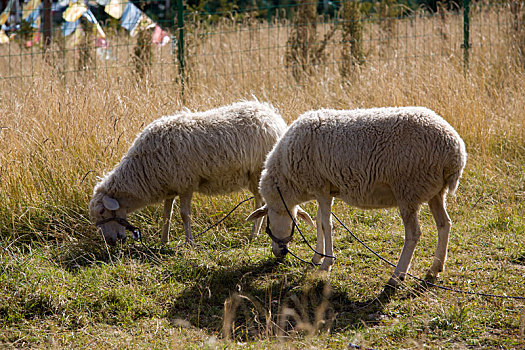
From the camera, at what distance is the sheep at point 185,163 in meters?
4.96

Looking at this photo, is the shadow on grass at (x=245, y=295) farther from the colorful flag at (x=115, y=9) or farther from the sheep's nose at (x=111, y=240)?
the colorful flag at (x=115, y=9)

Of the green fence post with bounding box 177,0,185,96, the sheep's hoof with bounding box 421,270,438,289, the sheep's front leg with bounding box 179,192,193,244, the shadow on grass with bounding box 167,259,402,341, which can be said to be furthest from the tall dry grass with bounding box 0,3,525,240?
the sheep's hoof with bounding box 421,270,438,289

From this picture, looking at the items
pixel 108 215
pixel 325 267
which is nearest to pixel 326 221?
pixel 325 267

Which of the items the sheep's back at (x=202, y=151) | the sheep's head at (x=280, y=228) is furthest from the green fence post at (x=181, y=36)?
the sheep's head at (x=280, y=228)

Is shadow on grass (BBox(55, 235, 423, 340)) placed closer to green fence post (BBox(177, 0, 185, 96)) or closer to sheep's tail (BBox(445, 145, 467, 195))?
sheep's tail (BBox(445, 145, 467, 195))

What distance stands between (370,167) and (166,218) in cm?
210

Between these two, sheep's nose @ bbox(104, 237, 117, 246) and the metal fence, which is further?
the metal fence

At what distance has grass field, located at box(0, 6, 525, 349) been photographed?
3.56 meters

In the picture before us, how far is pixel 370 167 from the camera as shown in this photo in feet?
13.2

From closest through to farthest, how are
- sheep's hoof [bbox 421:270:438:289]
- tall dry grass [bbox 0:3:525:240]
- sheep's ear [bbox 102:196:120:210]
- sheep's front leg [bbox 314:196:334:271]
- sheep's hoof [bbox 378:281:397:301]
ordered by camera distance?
1. sheep's hoof [bbox 378:281:397:301]
2. sheep's hoof [bbox 421:270:438:289]
3. sheep's front leg [bbox 314:196:334:271]
4. sheep's ear [bbox 102:196:120:210]
5. tall dry grass [bbox 0:3:525:240]

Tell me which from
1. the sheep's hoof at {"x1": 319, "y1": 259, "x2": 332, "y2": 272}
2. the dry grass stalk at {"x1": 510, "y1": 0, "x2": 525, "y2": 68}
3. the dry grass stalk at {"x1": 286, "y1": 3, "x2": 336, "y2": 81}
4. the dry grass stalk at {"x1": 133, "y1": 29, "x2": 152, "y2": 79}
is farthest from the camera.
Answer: the dry grass stalk at {"x1": 286, "y1": 3, "x2": 336, "y2": 81}

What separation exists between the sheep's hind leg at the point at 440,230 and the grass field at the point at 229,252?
0.39ft

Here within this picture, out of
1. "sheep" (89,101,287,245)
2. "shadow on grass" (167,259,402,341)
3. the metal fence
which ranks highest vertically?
the metal fence

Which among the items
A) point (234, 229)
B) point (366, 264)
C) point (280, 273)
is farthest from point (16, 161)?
point (366, 264)
